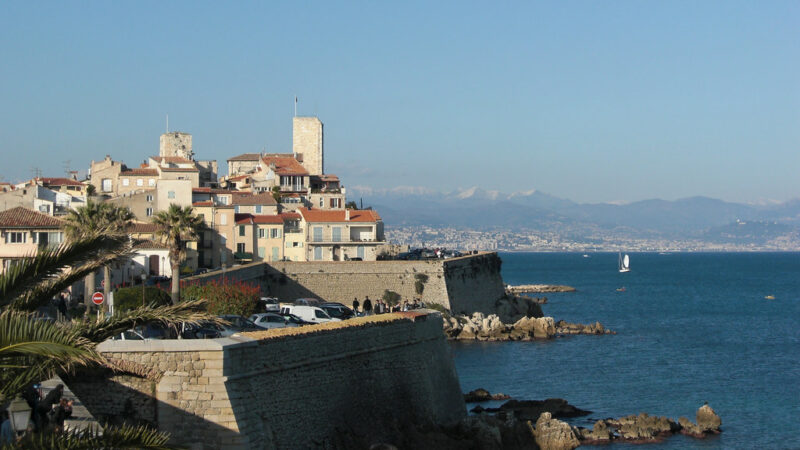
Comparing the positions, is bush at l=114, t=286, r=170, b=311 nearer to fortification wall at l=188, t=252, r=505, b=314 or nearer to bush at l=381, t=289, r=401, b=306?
fortification wall at l=188, t=252, r=505, b=314

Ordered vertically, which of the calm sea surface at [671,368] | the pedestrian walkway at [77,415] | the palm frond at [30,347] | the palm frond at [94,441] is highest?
the palm frond at [30,347]

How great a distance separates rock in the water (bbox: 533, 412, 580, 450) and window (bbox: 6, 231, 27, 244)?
2552 centimetres

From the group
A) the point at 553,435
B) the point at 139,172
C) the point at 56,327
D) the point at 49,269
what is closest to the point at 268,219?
the point at 139,172

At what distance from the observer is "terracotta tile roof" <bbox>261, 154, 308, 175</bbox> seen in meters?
90.2

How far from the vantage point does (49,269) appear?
40.8ft

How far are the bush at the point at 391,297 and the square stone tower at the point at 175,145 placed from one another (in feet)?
164

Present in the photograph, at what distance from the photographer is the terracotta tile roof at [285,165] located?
90.2m

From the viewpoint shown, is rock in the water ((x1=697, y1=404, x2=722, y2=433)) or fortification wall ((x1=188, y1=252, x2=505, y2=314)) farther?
fortification wall ((x1=188, y1=252, x2=505, y2=314))

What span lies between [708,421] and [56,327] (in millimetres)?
27199

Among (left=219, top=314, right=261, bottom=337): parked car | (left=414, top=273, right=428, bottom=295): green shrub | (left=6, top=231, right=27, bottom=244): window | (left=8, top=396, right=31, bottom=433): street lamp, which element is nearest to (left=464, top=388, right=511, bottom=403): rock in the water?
(left=219, top=314, right=261, bottom=337): parked car

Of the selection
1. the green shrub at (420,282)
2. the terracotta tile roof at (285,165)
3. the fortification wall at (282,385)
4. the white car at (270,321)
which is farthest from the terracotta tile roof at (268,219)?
the fortification wall at (282,385)

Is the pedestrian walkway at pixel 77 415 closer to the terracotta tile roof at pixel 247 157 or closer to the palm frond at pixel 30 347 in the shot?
the palm frond at pixel 30 347

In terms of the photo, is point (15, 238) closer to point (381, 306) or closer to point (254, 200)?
point (381, 306)

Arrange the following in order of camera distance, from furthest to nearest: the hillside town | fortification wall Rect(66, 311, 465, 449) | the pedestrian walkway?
the hillside town → the pedestrian walkway → fortification wall Rect(66, 311, 465, 449)
